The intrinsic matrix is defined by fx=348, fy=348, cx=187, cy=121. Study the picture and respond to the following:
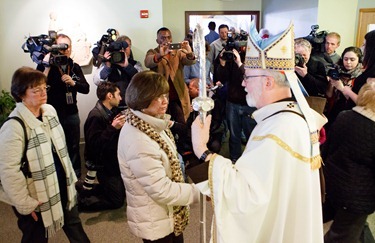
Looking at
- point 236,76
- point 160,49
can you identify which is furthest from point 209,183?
point 236,76

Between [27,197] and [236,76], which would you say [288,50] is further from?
[236,76]

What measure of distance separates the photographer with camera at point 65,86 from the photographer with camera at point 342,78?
90.3 inches

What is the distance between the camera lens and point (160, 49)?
3234mm

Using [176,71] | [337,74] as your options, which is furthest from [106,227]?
[337,74]

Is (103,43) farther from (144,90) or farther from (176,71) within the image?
(144,90)

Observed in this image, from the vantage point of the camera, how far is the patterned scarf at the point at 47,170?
1.75m

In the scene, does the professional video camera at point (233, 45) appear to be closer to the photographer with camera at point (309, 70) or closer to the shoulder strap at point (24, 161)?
the photographer with camera at point (309, 70)

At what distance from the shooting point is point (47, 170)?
5.90 feet

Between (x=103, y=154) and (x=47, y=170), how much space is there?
3.46ft

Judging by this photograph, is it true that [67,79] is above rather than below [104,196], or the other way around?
above

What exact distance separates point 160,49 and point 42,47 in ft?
3.53

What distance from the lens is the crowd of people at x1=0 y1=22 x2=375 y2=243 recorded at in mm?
1222

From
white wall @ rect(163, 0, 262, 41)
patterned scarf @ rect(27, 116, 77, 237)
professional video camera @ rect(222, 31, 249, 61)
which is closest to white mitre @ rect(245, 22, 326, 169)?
patterned scarf @ rect(27, 116, 77, 237)

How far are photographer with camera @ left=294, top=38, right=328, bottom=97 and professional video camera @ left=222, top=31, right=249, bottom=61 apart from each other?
20.5 inches
